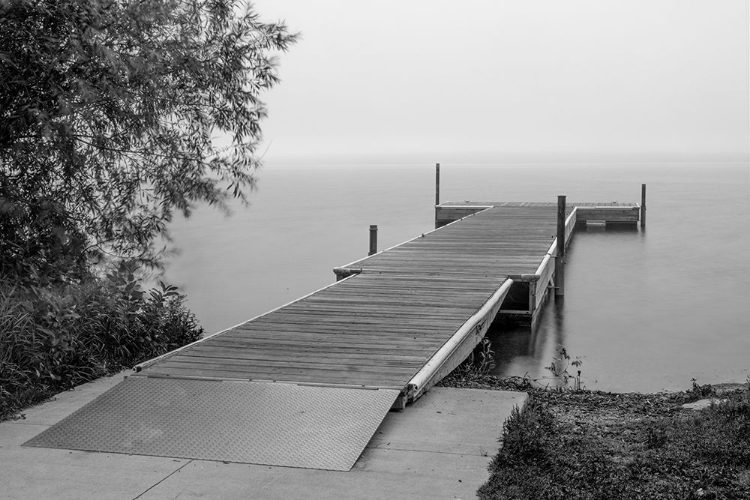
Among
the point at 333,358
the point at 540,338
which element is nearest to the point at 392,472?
the point at 333,358

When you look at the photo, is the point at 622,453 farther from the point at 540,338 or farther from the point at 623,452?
the point at 540,338

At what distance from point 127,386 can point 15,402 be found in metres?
0.66

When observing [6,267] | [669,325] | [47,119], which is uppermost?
[47,119]

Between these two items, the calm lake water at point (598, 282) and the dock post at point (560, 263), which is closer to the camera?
the calm lake water at point (598, 282)

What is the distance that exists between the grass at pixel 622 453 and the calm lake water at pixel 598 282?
12.3 ft

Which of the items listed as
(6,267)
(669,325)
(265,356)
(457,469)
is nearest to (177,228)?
(669,325)

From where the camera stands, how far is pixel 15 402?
5117 millimetres

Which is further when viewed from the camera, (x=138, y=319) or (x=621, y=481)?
(x=138, y=319)

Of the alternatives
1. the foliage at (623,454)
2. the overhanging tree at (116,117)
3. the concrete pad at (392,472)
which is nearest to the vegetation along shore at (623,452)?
the foliage at (623,454)

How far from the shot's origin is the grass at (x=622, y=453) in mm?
3820

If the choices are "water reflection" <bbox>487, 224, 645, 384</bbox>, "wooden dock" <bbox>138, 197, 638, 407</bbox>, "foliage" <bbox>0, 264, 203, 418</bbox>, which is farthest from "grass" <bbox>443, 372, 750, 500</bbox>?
"foliage" <bbox>0, 264, 203, 418</bbox>

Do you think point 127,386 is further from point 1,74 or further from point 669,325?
point 669,325

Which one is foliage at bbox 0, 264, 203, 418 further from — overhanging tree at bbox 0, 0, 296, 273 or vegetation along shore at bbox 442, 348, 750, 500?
vegetation along shore at bbox 442, 348, 750, 500

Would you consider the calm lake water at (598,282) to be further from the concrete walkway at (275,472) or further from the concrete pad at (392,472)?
the concrete walkway at (275,472)
